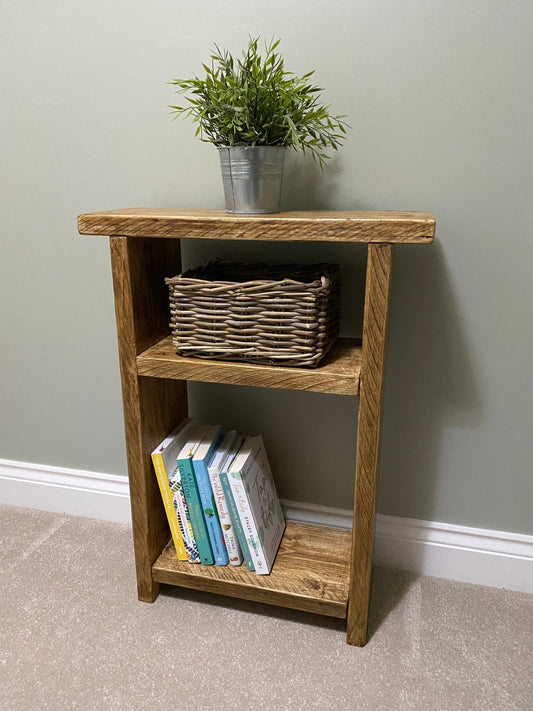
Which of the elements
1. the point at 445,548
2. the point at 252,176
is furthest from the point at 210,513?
the point at 252,176

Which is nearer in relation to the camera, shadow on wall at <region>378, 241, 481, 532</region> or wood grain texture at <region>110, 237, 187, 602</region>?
wood grain texture at <region>110, 237, 187, 602</region>

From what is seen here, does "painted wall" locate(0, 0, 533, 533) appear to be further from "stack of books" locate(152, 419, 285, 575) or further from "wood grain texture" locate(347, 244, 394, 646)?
"wood grain texture" locate(347, 244, 394, 646)

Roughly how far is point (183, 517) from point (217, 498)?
10 cm

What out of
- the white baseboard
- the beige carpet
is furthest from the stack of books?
the white baseboard

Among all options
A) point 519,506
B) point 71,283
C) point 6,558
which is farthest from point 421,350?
point 6,558

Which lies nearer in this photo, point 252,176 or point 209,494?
point 252,176

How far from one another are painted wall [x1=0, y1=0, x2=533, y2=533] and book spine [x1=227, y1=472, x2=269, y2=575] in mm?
233

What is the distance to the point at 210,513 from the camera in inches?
42.0

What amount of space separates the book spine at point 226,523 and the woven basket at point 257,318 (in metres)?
0.25

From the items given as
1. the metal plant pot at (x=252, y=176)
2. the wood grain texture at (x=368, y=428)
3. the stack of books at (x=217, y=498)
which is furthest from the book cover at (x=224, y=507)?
the metal plant pot at (x=252, y=176)

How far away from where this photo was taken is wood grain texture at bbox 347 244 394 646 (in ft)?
2.77

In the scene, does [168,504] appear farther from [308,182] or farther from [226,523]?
[308,182]

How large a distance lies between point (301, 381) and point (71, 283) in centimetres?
67

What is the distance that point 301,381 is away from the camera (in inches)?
35.4
